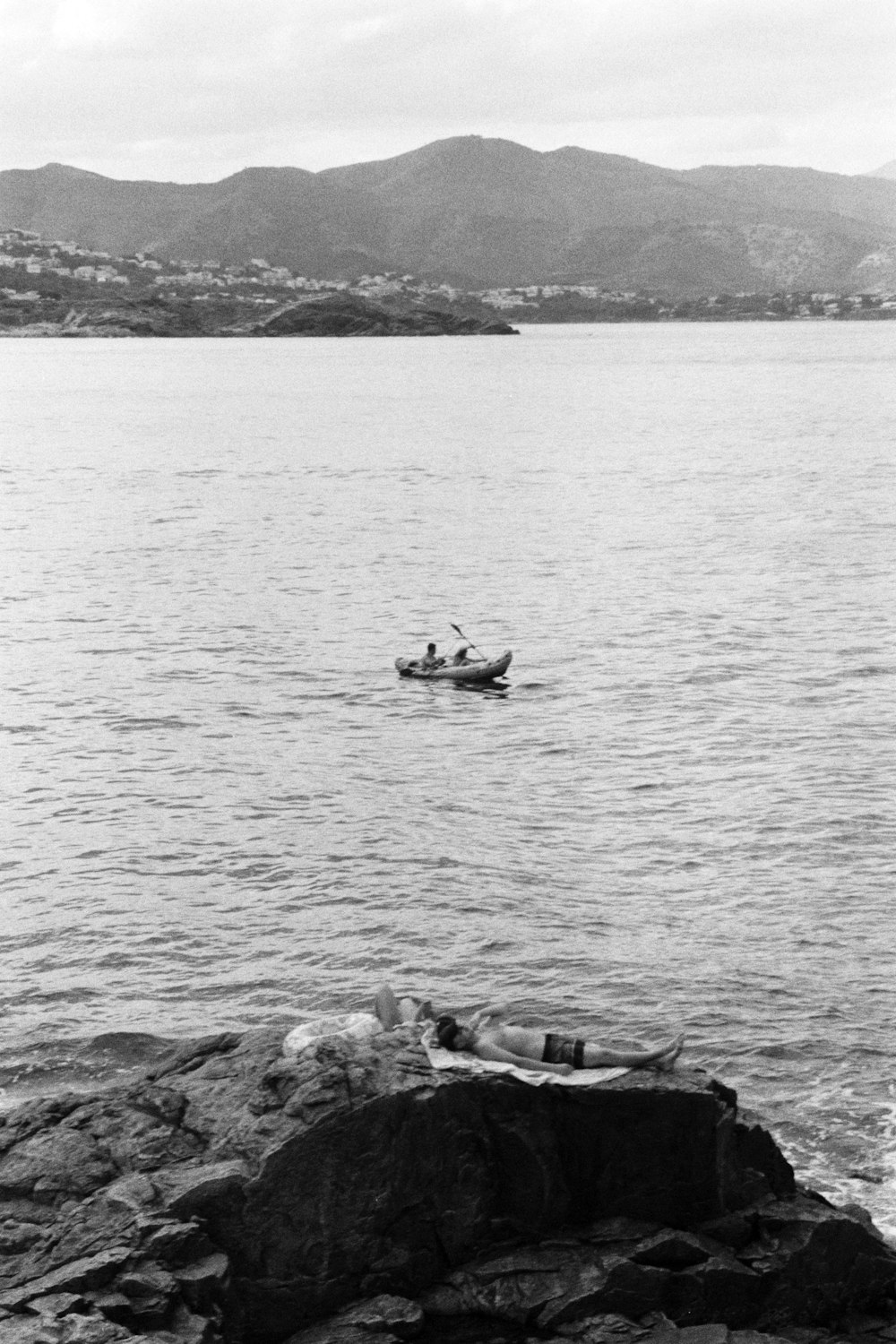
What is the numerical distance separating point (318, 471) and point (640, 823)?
3154 inches

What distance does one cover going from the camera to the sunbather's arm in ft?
61.3

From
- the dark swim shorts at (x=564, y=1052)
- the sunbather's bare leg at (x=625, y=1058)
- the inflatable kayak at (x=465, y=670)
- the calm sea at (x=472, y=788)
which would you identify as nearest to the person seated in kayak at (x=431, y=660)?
the inflatable kayak at (x=465, y=670)

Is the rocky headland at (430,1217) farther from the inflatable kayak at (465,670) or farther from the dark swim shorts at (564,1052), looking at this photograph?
the inflatable kayak at (465,670)

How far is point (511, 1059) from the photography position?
61.5ft

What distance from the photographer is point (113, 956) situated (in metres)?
30.3

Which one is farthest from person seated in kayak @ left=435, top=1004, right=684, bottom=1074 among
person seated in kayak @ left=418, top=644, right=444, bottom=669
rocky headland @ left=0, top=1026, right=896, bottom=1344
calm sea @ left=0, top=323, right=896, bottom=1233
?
person seated in kayak @ left=418, top=644, right=444, bottom=669

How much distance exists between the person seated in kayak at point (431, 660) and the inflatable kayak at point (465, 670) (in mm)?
124

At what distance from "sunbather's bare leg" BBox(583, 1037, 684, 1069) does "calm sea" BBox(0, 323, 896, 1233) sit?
443cm

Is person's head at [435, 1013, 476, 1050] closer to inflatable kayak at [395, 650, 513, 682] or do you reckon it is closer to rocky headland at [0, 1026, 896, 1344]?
rocky headland at [0, 1026, 896, 1344]

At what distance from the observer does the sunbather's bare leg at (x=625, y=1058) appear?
18.8 m

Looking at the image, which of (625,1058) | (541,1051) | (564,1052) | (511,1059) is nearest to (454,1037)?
(511,1059)

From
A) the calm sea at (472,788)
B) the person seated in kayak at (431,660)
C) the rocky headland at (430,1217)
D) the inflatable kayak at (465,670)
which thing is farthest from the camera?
the person seated in kayak at (431,660)

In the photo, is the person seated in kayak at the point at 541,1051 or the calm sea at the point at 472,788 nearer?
the person seated in kayak at the point at 541,1051

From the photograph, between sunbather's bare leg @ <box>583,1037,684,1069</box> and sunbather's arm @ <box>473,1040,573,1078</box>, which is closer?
sunbather's arm @ <box>473,1040,573,1078</box>
